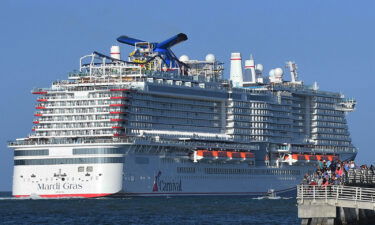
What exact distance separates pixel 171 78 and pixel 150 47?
604 cm

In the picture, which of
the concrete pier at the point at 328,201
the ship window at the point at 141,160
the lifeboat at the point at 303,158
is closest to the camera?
the concrete pier at the point at 328,201

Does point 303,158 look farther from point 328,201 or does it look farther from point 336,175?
point 328,201

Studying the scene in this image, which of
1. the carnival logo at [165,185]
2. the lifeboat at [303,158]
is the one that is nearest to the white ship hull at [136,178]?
the carnival logo at [165,185]

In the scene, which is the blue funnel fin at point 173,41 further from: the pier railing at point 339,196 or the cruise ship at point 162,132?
the pier railing at point 339,196

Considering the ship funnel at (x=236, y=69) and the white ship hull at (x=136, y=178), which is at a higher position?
the ship funnel at (x=236, y=69)

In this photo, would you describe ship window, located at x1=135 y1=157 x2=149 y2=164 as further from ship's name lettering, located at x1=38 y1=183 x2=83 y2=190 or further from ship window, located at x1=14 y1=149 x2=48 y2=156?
ship window, located at x1=14 y1=149 x2=48 y2=156

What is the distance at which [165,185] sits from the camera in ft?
400

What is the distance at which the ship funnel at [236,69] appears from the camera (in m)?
146

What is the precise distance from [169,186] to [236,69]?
93.9ft

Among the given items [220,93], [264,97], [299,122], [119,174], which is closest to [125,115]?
[119,174]

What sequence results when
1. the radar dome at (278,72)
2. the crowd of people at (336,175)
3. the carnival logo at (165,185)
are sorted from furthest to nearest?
the radar dome at (278,72) < the carnival logo at (165,185) < the crowd of people at (336,175)

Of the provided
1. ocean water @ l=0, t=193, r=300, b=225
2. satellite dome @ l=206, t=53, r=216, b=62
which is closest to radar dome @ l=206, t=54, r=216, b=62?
satellite dome @ l=206, t=53, r=216, b=62

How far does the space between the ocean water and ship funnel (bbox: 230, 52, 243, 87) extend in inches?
1267

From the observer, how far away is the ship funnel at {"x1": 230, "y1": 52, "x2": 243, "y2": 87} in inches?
5743
